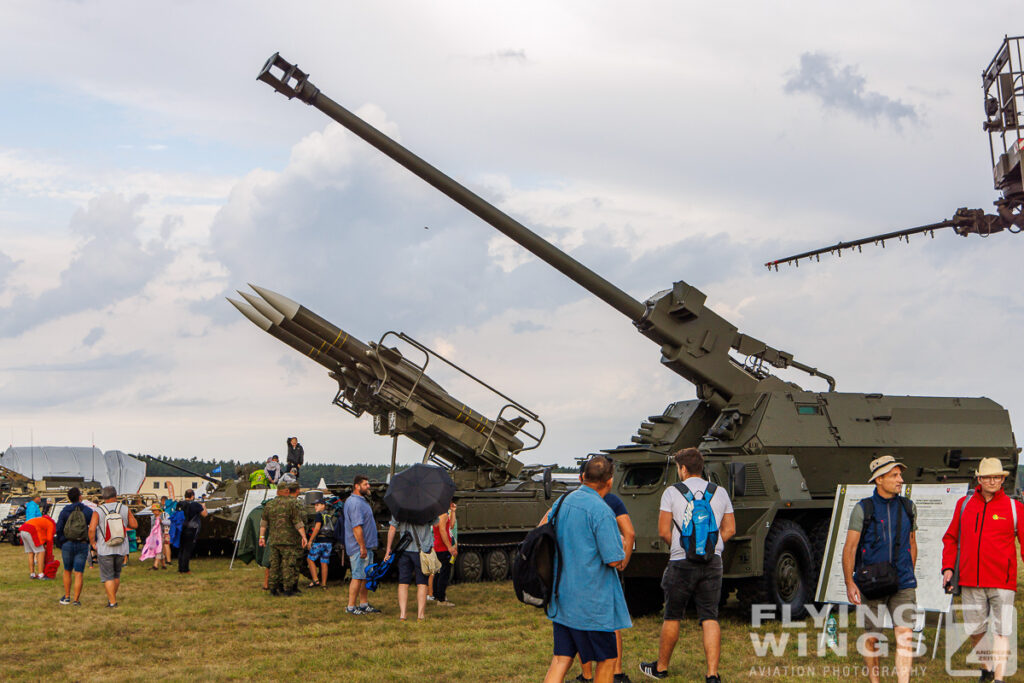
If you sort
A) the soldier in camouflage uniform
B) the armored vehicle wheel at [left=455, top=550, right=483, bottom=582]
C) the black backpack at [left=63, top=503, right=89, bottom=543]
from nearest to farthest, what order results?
the black backpack at [left=63, top=503, right=89, bottom=543] < the soldier in camouflage uniform < the armored vehicle wheel at [left=455, top=550, right=483, bottom=582]

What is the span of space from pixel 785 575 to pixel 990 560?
154 inches

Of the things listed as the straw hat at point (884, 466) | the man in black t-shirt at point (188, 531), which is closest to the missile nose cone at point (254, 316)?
the man in black t-shirt at point (188, 531)

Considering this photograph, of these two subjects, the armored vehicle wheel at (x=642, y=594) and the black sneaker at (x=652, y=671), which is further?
the armored vehicle wheel at (x=642, y=594)

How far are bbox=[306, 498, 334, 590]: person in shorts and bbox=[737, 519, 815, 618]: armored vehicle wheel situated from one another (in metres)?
6.24

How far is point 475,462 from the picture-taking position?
1823 centimetres

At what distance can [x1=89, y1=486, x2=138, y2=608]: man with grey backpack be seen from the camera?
11.4m

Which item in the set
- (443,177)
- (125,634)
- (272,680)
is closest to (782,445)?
(443,177)

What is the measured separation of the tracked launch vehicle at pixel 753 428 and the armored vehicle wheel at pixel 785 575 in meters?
0.01

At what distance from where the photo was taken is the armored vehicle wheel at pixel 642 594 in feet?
35.9

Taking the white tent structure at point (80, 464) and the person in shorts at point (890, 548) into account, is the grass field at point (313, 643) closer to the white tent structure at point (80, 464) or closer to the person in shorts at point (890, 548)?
the person in shorts at point (890, 548)

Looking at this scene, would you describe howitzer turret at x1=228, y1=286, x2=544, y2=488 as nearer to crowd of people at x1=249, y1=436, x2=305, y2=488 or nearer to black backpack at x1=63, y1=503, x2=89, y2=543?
crowd of people at x1=249, y1=436, x2=305, y2=488

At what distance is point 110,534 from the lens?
1141 cm

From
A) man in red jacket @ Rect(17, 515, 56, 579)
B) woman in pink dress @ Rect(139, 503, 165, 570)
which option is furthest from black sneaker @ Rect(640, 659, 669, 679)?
woman in pink dress @ Rect(139, 503, 165, 570)

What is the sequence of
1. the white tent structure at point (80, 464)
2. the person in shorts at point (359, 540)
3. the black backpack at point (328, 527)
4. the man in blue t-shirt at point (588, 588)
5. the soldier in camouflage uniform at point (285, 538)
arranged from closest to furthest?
the man in blue t-shirt at point (588, 588) → the person in shorts at point (359, 540) → the soldier in camouflage uniform at point (285, 538) → the black backpack at point (328, 527) → the white tent structure at point (80, 464)
